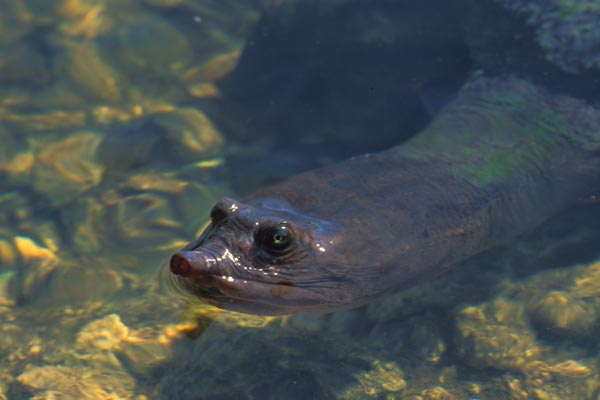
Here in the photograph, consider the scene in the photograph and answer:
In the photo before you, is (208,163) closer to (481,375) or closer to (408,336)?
(408,336)

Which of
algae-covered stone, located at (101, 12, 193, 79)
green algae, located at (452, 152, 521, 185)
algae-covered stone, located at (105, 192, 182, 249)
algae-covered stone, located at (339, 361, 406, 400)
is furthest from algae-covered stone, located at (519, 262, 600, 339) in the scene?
algae-covered stone, located at (101, 12, 193, 79)

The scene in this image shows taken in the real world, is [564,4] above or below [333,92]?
above

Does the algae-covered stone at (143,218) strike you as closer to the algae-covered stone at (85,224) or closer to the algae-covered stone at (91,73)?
the algae-covered stone at (85,224)

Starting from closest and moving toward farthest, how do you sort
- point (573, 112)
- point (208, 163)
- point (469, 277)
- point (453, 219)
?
point (453, 219), point (469, 277), point (573, 112), point (208, 163)

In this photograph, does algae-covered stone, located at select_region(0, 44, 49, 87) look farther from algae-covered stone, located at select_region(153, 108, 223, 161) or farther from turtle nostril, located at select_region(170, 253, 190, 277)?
turtle nostril, located at select_region(170, 253, 190, 277)

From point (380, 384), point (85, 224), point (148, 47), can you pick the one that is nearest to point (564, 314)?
point (380, 384)

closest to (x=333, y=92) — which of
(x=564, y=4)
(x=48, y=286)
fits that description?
(x=564, y=4)
